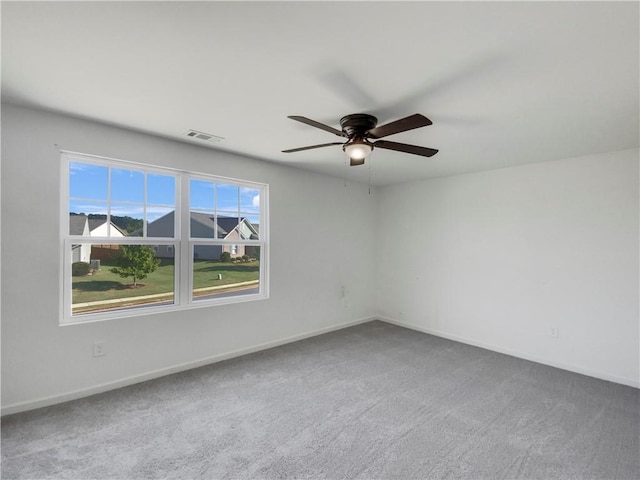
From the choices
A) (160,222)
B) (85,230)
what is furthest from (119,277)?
(160,222)

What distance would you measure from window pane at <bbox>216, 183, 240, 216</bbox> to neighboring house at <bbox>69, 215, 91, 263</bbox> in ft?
4.19

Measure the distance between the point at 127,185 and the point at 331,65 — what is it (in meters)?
2.38

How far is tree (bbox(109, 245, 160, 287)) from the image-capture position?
306cm

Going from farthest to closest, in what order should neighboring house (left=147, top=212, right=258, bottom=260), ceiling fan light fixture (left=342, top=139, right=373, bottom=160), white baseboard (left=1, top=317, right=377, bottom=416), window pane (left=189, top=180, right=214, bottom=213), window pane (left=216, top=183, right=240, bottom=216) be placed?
window pane (left=216, top=183, right=240, bottom=216)
window pane (left=189, top=180, right=214, bottom=213)
neighboring house (left=147, top=212, right=258, bottom=260)
white baseboard (left=1, top=317, right=377, bottom=416)
ceiling fan light fixture (left=342, top=139, right=373, bottom=160)

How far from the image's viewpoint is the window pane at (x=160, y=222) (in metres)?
3.11

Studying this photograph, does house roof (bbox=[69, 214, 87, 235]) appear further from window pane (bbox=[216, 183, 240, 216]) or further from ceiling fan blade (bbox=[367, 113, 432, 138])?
ceiling fan blade (bbox=[367, 113, 432, 138])

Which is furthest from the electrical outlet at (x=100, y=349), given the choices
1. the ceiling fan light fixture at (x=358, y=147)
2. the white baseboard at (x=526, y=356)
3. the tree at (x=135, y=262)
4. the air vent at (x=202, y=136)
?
the white baseboard at (x=526, y=356)

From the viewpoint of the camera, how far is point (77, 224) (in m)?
2.71

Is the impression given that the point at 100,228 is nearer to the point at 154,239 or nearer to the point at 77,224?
the point at 77,224

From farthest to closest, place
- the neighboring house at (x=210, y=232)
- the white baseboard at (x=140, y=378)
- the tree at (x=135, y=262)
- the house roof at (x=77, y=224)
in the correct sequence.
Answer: the neighboring house at (x=210, y=232)
the tree at (x=135, y=262)
the house roof at (x=77, y=224)
the white baseboard at (x=140, y=378)

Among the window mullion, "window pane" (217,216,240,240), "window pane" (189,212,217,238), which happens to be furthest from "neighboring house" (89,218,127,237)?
Result: "window pane" (217,216,240,240)

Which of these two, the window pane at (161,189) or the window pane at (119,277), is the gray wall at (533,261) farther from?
the window pane at (119,277)

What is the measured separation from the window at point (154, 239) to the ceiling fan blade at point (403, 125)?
6.93 ft

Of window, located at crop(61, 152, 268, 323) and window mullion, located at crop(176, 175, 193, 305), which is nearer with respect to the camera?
window, located at crop(61, 152, 268, 323)
